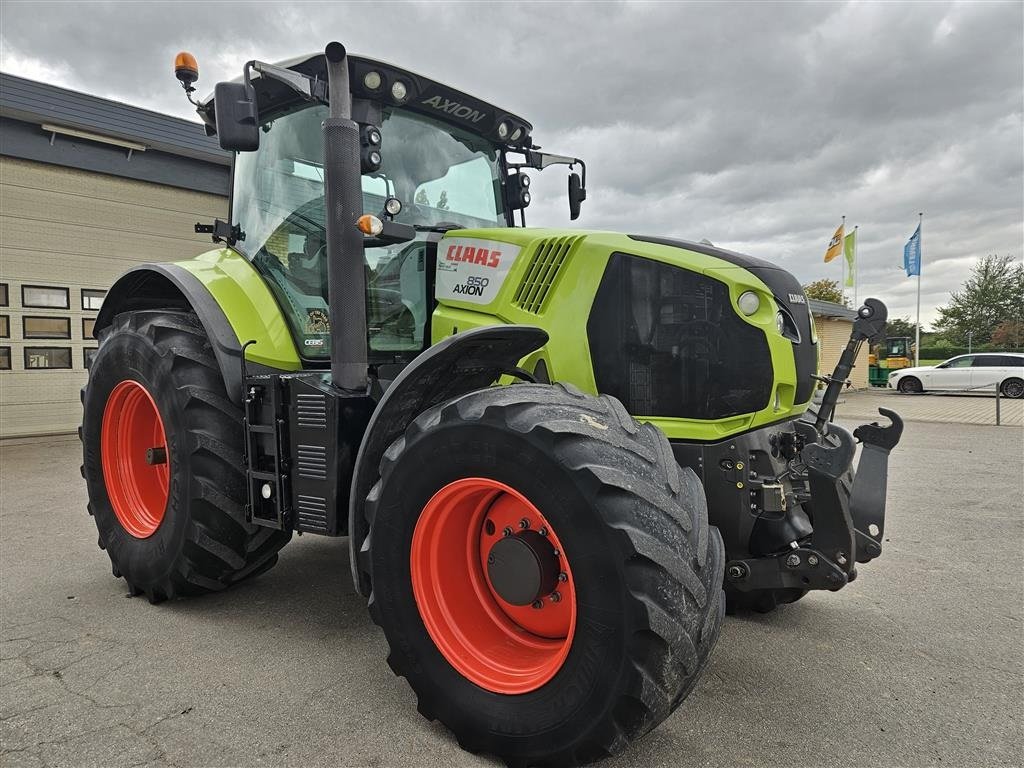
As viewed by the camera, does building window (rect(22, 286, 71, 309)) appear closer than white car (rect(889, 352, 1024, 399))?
Yes

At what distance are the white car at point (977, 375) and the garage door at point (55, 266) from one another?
2217cm

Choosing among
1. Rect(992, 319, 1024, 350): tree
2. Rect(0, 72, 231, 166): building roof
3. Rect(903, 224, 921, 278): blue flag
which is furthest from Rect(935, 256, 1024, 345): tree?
Rect(0, 72, 231, 166): building roof

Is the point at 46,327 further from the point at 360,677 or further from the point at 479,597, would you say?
the point at 479,597

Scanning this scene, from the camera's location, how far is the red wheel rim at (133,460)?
3.79 metres

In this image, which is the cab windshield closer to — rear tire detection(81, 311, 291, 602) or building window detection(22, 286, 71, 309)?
rear tire detection(81, 311, 291, 602)

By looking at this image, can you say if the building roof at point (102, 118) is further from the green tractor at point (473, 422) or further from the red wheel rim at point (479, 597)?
the red wheel rim at point (479, 597)

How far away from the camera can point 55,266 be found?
10289mm

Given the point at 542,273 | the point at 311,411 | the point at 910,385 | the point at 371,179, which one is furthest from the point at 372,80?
the point at 910,385

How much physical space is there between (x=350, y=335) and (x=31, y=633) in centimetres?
205

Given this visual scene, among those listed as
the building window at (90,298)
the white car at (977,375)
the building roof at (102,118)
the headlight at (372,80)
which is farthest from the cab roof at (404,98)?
the white car at (977,375)

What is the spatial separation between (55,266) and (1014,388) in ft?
79.8

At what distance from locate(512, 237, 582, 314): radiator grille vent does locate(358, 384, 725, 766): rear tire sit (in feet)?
2.15

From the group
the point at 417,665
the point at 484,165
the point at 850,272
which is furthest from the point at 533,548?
the point at 850,272

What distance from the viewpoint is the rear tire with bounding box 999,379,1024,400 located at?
810 inches
